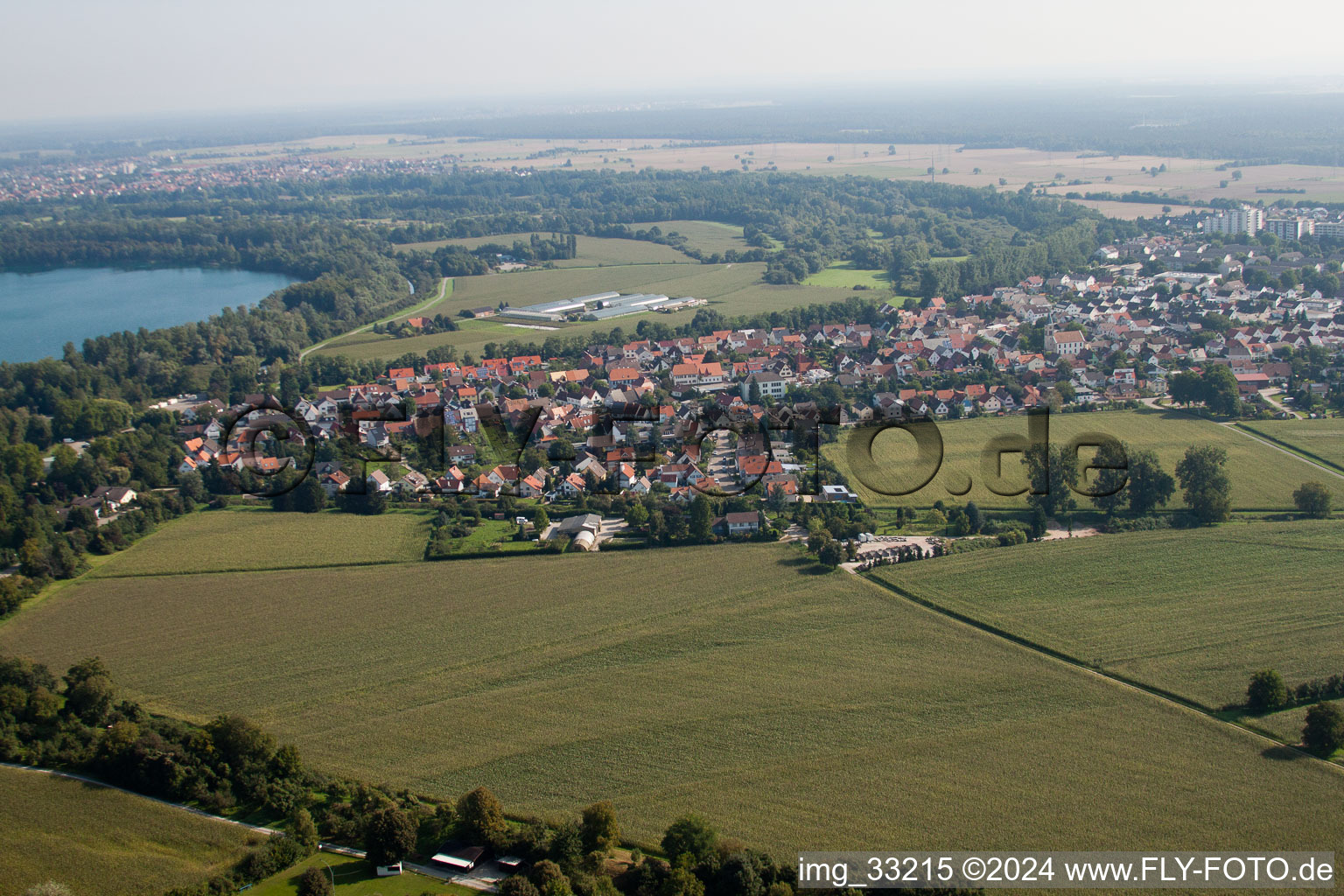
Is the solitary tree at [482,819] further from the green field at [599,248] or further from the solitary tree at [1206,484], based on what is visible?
the green field at [599,248]

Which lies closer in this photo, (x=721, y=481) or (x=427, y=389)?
(x=721, y=481)

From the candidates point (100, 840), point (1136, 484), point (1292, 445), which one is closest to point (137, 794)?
point (100, 840)

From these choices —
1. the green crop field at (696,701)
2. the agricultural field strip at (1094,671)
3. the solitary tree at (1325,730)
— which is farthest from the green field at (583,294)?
the solitary tree at (1325,730)

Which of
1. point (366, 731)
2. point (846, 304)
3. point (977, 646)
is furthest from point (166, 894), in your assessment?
point (846, 304)

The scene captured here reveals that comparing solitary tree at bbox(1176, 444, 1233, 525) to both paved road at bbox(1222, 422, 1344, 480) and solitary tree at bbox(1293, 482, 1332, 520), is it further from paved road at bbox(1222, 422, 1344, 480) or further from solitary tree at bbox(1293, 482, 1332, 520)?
paved road at bbox(1222, 422, 1344, 480)

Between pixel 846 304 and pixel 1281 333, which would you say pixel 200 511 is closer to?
pixel 846 304

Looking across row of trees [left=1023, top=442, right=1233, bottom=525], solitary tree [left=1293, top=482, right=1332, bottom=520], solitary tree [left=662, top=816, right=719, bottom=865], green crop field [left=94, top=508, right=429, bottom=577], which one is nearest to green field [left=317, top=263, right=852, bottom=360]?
green crop field [left=94, top=508, right=429, bottom=577]
